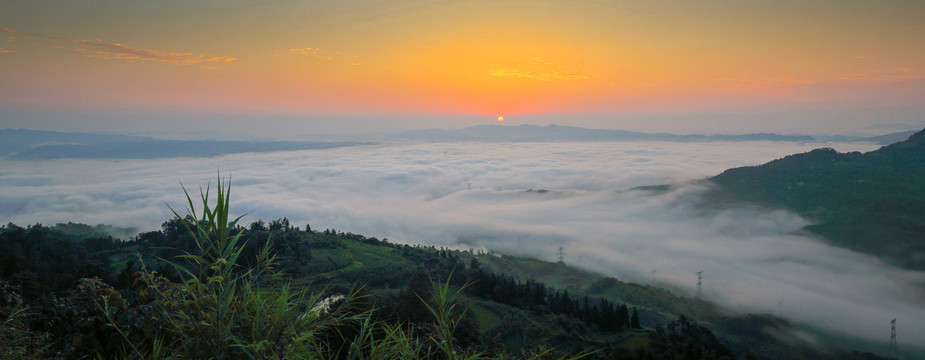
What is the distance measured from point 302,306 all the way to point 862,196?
724ft

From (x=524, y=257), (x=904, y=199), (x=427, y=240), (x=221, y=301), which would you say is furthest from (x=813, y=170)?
(x=221, y=301)

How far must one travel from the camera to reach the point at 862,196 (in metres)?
161

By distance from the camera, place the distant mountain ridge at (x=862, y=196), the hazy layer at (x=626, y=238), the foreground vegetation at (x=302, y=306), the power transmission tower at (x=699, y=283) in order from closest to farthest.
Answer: the foreground vegetation at (x=302, y=306) < the power transmission tower at (x=699, y=283) < the hazy layer at (x=626, y=238) < the distant mountain ridge at (x=862, y=196)

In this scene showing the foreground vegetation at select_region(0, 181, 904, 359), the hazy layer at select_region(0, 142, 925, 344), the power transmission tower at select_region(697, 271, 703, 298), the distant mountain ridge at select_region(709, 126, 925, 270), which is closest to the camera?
the foreground vegetation at select_region(0, 181, 904, 359)

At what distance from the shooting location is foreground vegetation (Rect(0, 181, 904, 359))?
12.2ft

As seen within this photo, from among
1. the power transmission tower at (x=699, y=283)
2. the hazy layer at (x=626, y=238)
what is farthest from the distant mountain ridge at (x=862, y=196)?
the power transmission tower at (x=699, y=283)

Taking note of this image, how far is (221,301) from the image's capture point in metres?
3.60

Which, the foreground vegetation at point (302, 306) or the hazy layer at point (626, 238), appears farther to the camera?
the hazy layer at point (626, 238)

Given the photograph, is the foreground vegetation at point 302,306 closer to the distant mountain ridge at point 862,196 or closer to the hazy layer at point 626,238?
the hazy layer at point 626,238

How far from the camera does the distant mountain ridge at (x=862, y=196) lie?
14262 centimetres

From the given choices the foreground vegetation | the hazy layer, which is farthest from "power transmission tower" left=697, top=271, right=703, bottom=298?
the foreground vegetation

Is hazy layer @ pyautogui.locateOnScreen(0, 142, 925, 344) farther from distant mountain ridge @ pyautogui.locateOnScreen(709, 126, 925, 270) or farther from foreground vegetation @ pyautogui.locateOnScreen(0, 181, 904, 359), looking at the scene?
foreground vegetation @ pyautogui.locateOnScreen(0, 181, 904, 359)

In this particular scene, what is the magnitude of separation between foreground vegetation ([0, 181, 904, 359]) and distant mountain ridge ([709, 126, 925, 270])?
290 feet

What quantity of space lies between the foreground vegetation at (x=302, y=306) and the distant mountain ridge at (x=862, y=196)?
290ft
